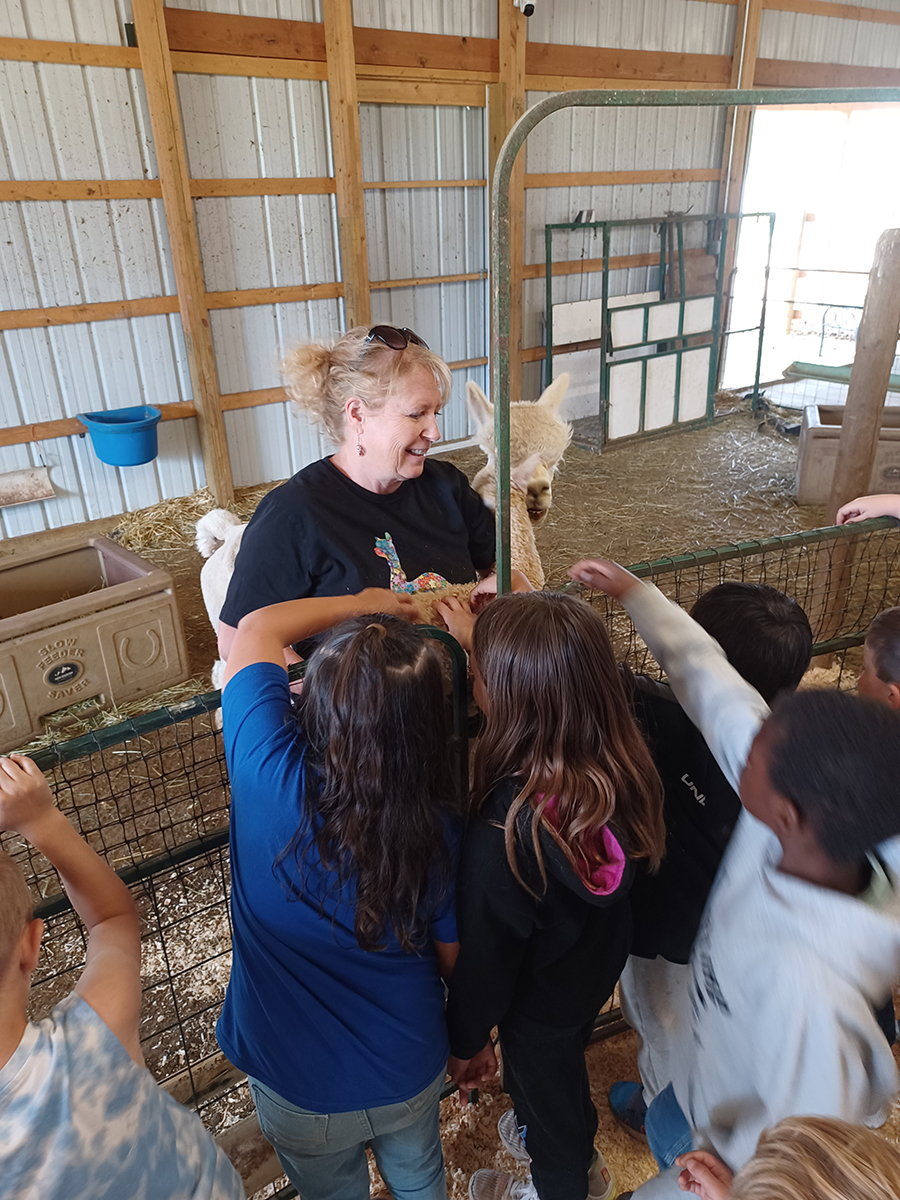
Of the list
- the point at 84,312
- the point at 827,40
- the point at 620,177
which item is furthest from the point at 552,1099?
the point at 827,40

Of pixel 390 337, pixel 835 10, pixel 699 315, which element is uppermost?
pixel 835 10

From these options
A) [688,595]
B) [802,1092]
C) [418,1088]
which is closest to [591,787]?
[802,1092]

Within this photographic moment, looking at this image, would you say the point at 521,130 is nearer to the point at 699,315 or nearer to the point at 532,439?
the point at 532,439

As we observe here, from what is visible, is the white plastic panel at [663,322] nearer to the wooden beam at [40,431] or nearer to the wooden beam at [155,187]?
the wooden beam at [155,187]

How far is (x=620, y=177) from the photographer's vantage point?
791cm

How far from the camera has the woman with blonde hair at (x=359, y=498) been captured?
5.42ft

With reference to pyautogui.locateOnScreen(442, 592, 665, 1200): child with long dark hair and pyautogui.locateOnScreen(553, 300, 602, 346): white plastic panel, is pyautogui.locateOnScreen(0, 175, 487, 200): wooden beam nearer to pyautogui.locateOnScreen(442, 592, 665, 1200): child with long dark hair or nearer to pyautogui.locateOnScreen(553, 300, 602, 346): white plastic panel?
pyautogui.locateOnScreen(553, 300, 602, 346): white plastic panel

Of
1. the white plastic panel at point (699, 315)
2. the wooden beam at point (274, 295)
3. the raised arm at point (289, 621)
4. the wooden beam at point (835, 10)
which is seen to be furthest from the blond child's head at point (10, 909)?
the wooden beam at point (835, 10)

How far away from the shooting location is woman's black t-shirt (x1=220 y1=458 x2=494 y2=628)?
1.65 m

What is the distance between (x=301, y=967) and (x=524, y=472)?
1595 millimetres

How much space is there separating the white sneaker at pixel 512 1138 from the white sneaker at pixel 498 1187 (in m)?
0.04

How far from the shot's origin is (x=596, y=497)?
6602 millimetres

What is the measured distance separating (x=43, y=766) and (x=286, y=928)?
1.46ft

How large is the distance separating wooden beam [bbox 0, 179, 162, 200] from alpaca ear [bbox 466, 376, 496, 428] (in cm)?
404
